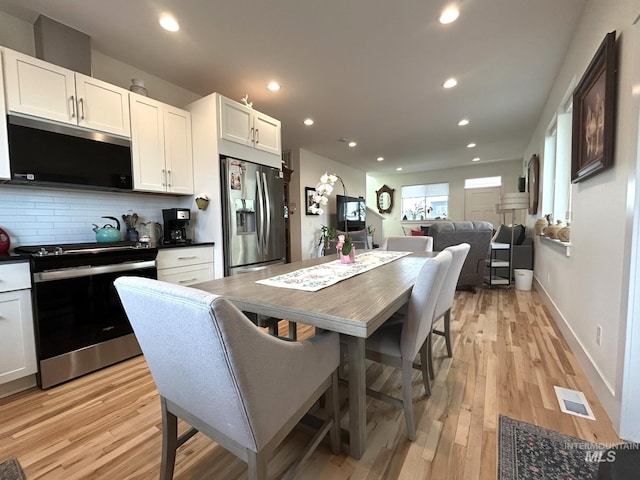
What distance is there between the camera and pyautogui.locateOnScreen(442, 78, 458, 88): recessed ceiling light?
3092mm

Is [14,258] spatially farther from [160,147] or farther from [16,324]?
[160,147]

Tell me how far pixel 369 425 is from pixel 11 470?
A: 65.4 inches

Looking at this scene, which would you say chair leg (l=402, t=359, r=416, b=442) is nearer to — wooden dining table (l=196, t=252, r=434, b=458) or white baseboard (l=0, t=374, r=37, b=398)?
wooden dining table (l=196, t=252, r=434, b=458)

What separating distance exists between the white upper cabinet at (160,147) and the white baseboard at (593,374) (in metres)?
3.48

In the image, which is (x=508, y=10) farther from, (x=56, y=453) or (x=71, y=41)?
(x=56, y=453)

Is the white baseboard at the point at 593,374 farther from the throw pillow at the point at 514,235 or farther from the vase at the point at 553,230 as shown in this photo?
the throw pillow at the point at 514,235

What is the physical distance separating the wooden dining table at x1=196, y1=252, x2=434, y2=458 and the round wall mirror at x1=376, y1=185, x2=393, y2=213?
8.04 m

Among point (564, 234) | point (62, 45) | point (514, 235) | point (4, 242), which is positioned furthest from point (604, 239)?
point (62, 45)

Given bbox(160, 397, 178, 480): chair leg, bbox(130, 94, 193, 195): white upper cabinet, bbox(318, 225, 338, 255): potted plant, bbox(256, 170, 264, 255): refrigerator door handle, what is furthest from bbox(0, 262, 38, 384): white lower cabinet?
bbox(318, 225, 338, 255): potted plant

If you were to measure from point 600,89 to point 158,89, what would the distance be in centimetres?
373

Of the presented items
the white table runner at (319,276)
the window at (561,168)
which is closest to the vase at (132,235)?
the white table runner at (319,276)

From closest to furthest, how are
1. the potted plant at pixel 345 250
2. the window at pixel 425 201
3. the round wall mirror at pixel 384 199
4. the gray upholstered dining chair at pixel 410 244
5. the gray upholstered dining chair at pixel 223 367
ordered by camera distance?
the gray upholstered dining chair at pixel 223 367 < the potted plant at pixel 345 250 < the gray upholstered dining chair at pixel 410 244 < the window at pixel 425 201 < the round wall mirror at pixel 384 199

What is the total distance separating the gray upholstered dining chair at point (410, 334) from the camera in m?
1.21

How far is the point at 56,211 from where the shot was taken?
2238 millimetres
